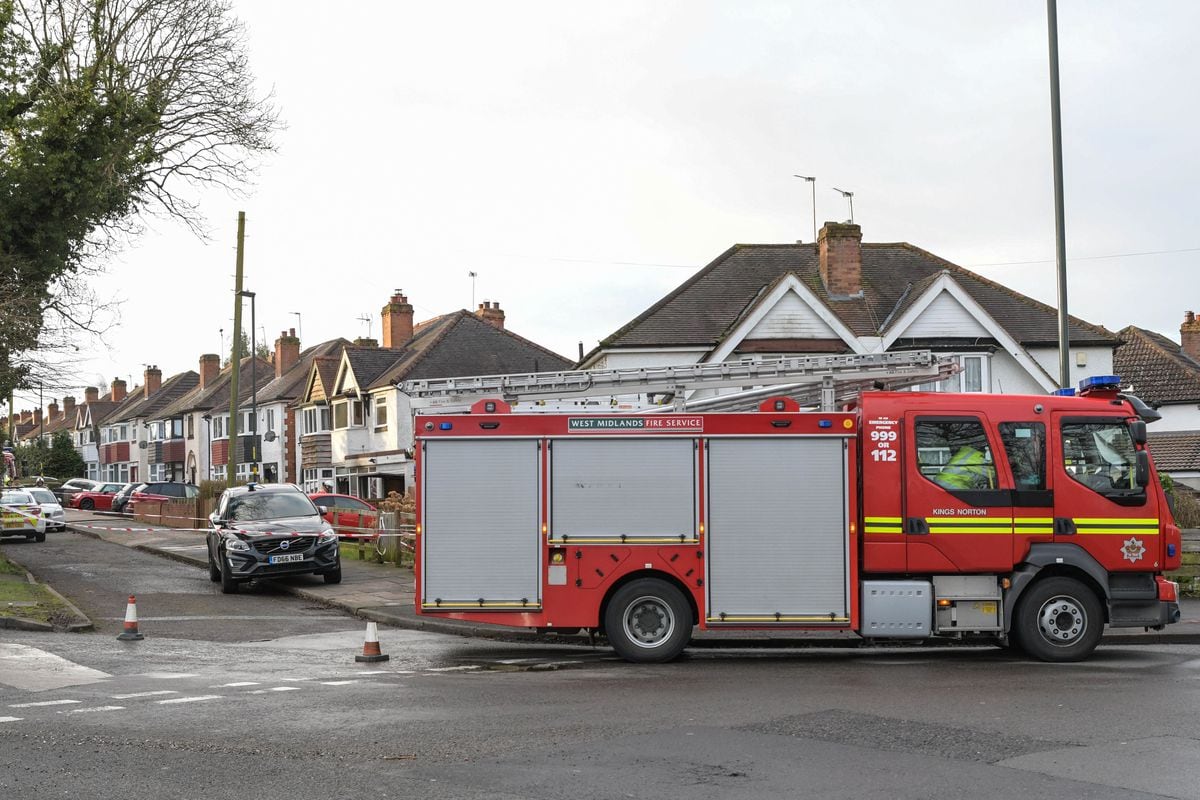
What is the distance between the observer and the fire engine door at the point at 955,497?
41.4ft

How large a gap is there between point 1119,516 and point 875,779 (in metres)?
6.52

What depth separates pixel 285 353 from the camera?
70.5 metres

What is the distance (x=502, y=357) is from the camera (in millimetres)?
52594

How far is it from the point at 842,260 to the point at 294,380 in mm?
39376

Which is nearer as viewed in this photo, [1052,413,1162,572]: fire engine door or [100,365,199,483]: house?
[1052,413,1162,572]: fire engine door

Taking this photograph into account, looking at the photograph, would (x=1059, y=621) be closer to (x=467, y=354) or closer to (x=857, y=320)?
(x=857, y=320)

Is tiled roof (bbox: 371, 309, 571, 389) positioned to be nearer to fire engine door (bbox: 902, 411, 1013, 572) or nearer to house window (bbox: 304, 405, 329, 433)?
house window (bbox: 304, 405, 329, 433)

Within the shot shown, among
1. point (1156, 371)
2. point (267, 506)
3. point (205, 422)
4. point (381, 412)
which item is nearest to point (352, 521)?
A: point (267, 506)

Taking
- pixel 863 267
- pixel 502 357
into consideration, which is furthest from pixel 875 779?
pixel 502 357

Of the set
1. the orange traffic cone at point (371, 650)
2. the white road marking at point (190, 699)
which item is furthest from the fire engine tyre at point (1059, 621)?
the white road marking at point (190, 699)

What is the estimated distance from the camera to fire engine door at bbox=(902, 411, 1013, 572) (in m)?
12.6

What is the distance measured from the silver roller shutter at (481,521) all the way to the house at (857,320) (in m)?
20.0

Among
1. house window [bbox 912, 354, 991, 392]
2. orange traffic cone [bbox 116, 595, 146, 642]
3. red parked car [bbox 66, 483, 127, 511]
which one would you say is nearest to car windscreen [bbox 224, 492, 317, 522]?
orange traffic cone [bbox 116, 595, 146, 642]

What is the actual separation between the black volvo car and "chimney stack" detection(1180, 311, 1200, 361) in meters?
38.9
